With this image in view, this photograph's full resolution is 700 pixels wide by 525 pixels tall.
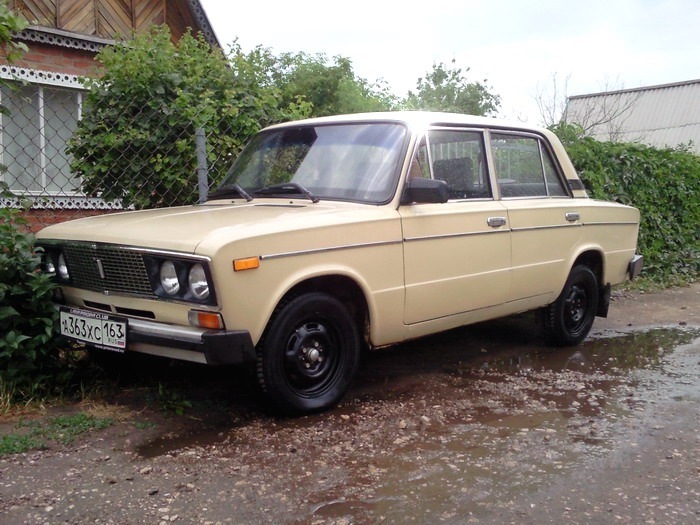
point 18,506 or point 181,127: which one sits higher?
point 181,127

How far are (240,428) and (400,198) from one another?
1682 millimetres

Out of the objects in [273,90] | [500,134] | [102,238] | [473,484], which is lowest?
[473,484]

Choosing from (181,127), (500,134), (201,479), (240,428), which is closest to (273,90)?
(181,127)

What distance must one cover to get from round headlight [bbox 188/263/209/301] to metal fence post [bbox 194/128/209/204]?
2039mm

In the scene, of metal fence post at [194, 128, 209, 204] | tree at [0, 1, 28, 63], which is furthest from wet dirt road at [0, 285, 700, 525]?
tree at [0, 1, 28, 63]

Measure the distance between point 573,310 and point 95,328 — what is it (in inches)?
158

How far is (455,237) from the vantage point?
15.9 feet

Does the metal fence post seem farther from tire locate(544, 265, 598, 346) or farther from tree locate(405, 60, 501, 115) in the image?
tree locate(405, 60, 501, 115)

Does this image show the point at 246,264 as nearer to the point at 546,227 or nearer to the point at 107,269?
the point at 107,269

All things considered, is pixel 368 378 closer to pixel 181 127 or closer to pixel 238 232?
pixel 238 232

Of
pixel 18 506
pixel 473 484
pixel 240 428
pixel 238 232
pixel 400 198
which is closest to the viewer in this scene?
pixel 18 506

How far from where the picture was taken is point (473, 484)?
332 cm

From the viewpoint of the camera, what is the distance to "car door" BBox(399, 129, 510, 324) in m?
4.61

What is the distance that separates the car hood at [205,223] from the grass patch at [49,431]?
1.00 meters
